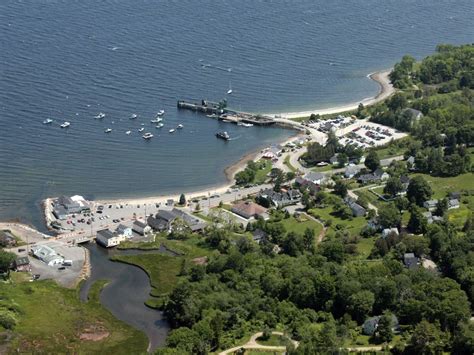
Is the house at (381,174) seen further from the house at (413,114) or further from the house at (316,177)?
the house at (413,114)

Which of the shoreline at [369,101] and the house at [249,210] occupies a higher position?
the shoreline at [369,101]

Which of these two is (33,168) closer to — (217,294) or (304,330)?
(217,294)

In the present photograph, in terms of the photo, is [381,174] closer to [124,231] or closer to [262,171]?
[262,171]

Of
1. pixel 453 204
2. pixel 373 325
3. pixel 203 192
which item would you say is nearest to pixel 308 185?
pixel 203 192

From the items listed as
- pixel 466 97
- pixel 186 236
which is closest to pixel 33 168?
pixel 186 236

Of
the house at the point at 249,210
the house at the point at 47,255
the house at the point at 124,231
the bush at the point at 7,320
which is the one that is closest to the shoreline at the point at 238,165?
the house at the point at 249,210

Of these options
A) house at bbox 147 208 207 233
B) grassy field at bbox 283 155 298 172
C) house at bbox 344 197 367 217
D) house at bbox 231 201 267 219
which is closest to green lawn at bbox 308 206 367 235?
house at bbox 344 197 367 217

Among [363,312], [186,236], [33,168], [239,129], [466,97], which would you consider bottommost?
[363,312]
